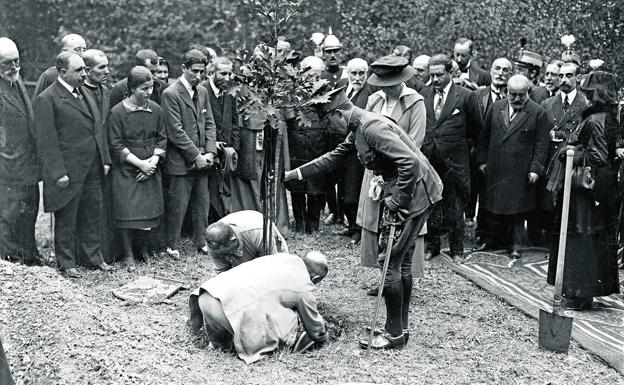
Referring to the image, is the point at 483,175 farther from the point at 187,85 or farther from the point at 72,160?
the point at 72,160

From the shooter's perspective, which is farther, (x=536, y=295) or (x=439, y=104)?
(x=439, y=104)

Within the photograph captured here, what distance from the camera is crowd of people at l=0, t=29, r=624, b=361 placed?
5.96 metres

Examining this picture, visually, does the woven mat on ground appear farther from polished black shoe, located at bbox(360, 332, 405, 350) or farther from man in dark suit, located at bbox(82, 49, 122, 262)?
man in dark suit, located at bbox(82, 49, 122, 262)

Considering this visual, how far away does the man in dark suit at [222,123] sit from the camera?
8.83 metres

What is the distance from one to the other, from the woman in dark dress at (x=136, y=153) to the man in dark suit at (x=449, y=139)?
3.03 meters

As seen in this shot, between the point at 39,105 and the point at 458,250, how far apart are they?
485 centimetres

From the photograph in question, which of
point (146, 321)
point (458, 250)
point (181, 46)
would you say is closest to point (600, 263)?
point (458, 250)

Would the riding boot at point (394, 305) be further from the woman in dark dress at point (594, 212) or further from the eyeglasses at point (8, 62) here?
the eyeglasses at point (8, 62)

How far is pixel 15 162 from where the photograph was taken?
7695 mm

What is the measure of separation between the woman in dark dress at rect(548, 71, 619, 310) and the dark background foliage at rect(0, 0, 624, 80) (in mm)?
3675

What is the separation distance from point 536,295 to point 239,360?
3.37 m

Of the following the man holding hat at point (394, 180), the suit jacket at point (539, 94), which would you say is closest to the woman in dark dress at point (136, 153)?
the man holding hat at point (394, 180)

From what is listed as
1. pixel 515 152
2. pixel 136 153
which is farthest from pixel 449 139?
pixel 136 153

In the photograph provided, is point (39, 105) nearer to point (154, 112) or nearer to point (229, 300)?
point (154, 112)
